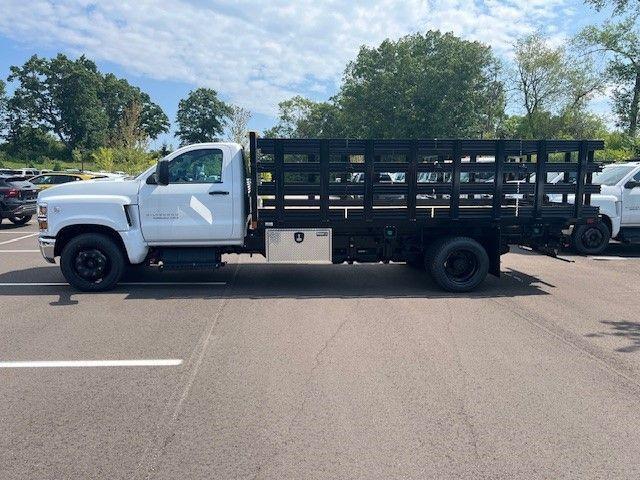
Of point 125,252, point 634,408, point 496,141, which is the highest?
point 496,141

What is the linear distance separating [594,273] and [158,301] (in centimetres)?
792

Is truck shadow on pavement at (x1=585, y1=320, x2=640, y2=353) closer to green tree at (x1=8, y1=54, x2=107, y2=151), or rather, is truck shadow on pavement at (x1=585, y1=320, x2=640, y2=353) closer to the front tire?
the front tire

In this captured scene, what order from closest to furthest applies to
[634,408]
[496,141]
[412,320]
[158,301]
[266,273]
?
[634,408], [412,320], [158,301], [496,141], [266,273]

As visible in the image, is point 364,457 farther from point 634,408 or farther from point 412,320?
point 412,320

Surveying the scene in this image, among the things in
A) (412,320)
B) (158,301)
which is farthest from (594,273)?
(158,301)

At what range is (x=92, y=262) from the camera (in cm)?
775

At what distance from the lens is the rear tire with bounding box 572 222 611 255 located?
11.6 metres

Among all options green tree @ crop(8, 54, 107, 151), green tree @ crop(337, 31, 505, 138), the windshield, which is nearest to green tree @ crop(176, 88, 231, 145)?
green tree @ crop(8, 54, 107, 151)

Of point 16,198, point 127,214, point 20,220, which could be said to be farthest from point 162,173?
point 20,220

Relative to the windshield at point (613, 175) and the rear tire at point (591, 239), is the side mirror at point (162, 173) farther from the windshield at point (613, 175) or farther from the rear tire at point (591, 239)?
the windshield at point (613, 175)

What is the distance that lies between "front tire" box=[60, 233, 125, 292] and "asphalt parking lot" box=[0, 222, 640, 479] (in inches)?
10.2

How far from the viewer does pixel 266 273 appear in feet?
30.8

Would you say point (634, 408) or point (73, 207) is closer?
point (634, 408)

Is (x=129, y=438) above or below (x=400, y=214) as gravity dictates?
below
